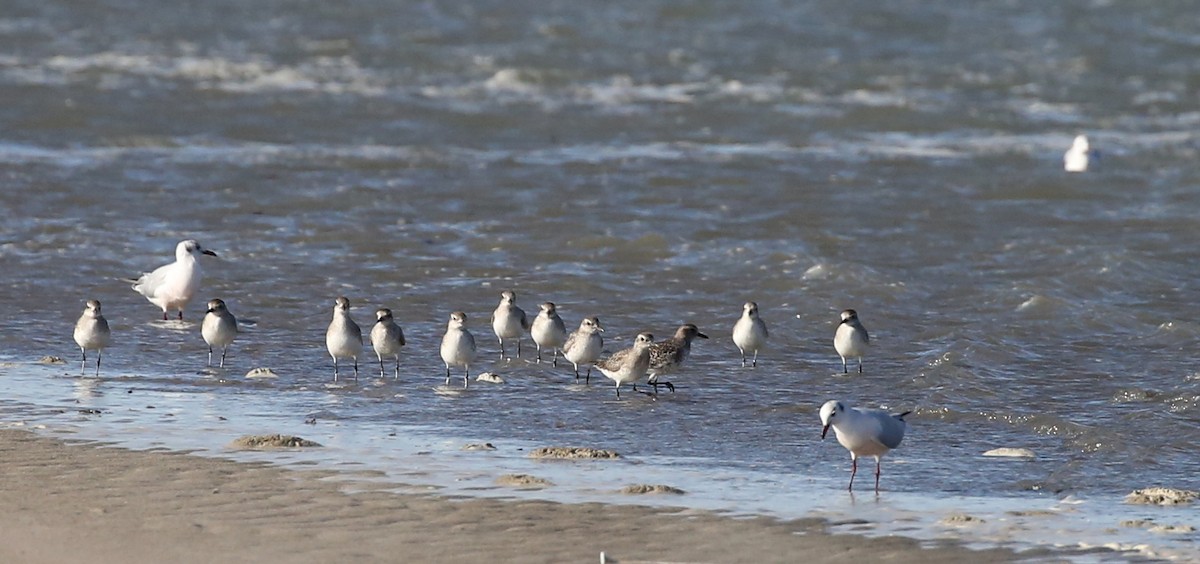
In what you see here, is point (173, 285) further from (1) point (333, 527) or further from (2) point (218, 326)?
(1) point (333, 527)

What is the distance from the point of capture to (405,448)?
372 inches

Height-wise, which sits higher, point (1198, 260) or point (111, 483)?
point (1198, 260)

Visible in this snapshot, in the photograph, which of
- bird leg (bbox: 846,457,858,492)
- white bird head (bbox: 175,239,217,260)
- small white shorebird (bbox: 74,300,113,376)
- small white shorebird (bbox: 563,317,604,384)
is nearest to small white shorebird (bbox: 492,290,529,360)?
small white shorebird (bbox: 563,317,604,384)

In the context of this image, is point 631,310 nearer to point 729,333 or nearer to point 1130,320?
point 729,333

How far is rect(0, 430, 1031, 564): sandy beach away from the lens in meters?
7.46

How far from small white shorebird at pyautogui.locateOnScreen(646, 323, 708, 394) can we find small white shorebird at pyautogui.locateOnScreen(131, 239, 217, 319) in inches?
153

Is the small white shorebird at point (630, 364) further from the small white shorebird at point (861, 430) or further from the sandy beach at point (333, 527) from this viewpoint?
the sandy beach at point (333, 527)

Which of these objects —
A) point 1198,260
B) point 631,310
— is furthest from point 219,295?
point 1198,260

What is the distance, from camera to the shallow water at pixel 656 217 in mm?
10391

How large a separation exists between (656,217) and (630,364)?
7190 millimetres

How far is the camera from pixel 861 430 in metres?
8.83

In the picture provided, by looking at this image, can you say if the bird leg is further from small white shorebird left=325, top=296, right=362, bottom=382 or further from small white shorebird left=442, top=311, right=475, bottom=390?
small white shorebird left=325, top=296, right=362, bottom=382

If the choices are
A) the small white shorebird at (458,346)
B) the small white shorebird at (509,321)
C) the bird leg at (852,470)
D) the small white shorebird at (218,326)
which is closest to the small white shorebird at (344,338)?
the small white shorebird at (458,346)

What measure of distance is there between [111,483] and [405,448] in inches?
61.5
